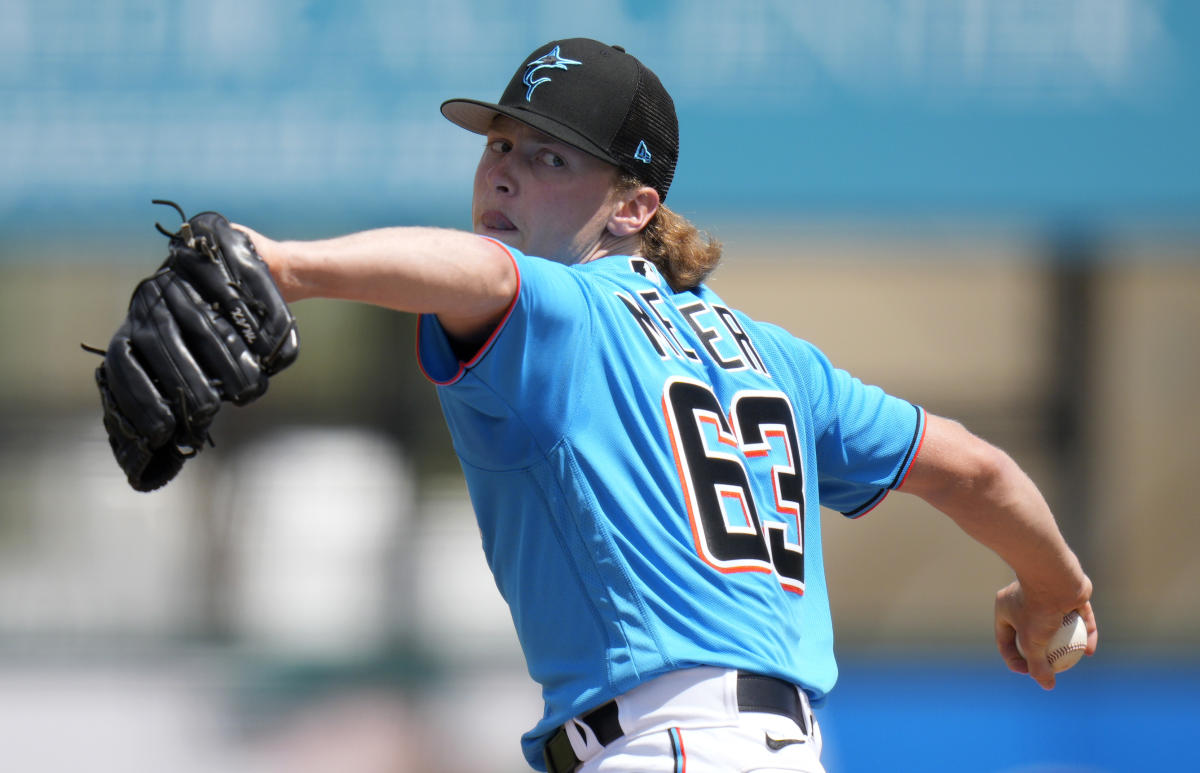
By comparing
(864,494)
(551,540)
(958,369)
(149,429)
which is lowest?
(958,369)

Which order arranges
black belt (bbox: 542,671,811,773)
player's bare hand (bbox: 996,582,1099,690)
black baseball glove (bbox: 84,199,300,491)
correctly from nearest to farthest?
black baseball glove (bbox: 84,199,300,491)
black belt (bbox: 542,671,811,773)
player's bare hand (bbox: 996,582,1099,690)

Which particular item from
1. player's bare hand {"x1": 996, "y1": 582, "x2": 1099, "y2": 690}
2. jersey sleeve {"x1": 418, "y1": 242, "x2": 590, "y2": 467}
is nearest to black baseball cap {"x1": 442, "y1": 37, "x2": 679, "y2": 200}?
jersey sleeve {"x1": 418, "y1": 242, "x2": 590, "y2": 467}

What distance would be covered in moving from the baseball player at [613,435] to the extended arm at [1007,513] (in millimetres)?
298

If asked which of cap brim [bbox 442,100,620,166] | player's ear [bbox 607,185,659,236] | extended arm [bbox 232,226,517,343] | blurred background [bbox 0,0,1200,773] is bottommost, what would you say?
blurred background [bbox 0,0,1200,773]

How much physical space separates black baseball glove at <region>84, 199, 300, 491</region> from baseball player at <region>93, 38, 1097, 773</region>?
0.05 m

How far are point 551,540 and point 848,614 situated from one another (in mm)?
4190

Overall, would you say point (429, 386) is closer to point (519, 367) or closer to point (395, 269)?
point (519, 367)

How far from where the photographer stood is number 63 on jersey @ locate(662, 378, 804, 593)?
82.0 inches

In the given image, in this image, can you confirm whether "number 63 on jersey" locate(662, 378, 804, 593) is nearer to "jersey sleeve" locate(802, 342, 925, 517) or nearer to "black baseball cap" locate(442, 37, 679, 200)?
"jersey sleeve" locate(802, 342, 925, 517)

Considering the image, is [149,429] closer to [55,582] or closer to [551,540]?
[551,540]

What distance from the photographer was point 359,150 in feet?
20.5

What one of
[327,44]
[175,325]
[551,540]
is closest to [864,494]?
[551,540]

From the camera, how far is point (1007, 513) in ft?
8.72

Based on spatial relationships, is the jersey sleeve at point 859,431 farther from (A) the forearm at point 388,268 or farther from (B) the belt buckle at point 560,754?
(A) the forearm at point 388,268
